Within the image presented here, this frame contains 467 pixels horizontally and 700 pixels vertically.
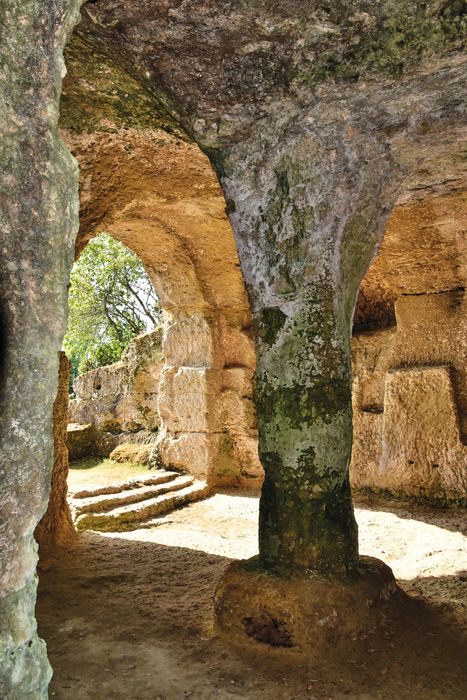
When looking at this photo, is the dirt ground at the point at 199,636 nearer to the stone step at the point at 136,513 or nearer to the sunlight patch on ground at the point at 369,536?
the sunlight patch on ground at the point at 369,536

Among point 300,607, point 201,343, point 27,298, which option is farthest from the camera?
point 201,343

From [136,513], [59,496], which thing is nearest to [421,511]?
[136,513]

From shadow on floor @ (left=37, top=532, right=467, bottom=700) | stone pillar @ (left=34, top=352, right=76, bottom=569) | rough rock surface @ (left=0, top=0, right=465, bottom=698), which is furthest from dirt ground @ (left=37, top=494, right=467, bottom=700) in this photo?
rough rock surface @ (left=0, top=0, right=465, bottom=698)

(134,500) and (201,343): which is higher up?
(201,343)

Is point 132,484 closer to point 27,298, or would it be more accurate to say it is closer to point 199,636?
point 199,636

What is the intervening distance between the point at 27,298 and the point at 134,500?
15.9 feet

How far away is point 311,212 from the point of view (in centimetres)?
286

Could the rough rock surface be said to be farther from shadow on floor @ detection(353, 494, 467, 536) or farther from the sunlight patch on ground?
shadow on floor @ detection(353, 494, 467, 536)

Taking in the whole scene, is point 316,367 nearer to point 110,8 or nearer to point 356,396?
point 110,8

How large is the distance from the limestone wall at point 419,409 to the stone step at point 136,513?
1.85 m

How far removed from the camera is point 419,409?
19.2ft

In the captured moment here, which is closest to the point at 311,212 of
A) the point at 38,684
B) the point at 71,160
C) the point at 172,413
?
the point at 71,160

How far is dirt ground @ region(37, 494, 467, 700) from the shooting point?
93.4 inches

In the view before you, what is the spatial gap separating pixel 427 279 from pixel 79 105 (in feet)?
12.5
